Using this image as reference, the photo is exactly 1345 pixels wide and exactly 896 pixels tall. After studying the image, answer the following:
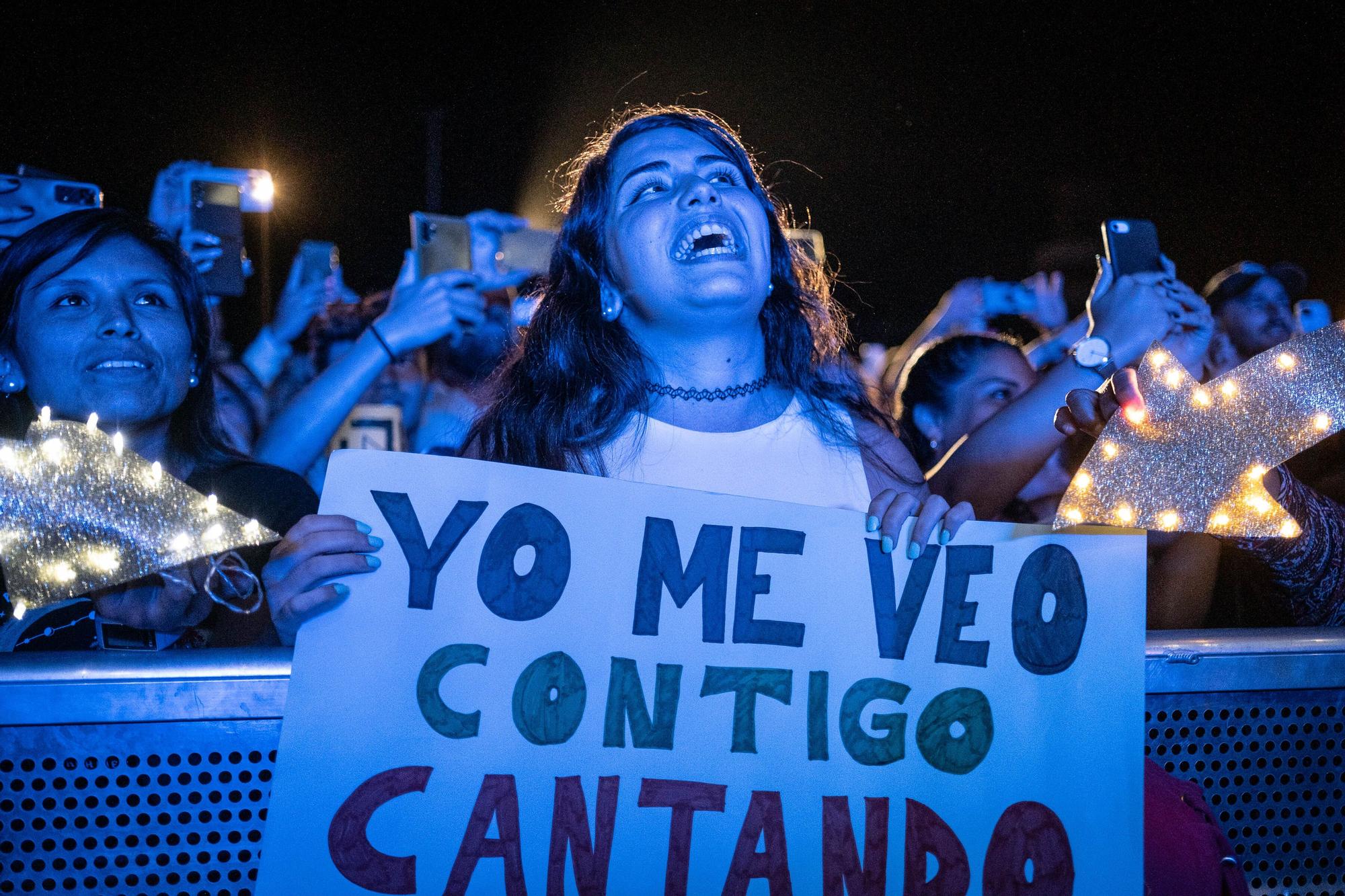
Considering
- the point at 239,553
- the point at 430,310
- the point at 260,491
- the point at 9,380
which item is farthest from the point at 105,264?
the point at 430,310

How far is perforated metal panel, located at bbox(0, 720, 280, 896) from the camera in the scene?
32.7 inches

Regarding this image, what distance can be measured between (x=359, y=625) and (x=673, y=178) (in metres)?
0.73

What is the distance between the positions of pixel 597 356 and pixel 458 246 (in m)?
1.64

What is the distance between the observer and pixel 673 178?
1318mm

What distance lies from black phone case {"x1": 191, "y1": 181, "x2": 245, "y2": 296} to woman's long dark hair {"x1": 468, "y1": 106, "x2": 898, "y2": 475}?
4.01ft

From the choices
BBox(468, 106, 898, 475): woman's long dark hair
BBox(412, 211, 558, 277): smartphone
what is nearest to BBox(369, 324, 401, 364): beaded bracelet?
BBox(412, 211, 558, 277): smartphone

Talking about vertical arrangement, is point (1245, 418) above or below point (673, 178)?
below

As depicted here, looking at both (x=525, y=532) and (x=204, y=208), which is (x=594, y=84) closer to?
(x=204, y=208)

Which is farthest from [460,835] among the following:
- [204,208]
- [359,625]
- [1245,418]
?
[204,208]

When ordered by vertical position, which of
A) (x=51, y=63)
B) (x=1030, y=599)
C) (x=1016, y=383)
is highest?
(x=51, y=63)

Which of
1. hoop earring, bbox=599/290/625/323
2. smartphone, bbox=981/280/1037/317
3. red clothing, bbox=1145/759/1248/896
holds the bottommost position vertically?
red clothing, bbox=1145/759/1248/896

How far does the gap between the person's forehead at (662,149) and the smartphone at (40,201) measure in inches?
55.5

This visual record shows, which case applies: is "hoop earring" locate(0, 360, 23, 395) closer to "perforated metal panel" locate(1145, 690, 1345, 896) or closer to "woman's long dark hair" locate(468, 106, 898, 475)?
"woman's long dark hair" locate(468, 106, 898, 475)

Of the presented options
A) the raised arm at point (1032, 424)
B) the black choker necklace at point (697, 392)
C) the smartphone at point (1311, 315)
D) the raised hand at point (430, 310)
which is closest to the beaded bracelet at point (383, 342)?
the raised hand at point (430, 310)
